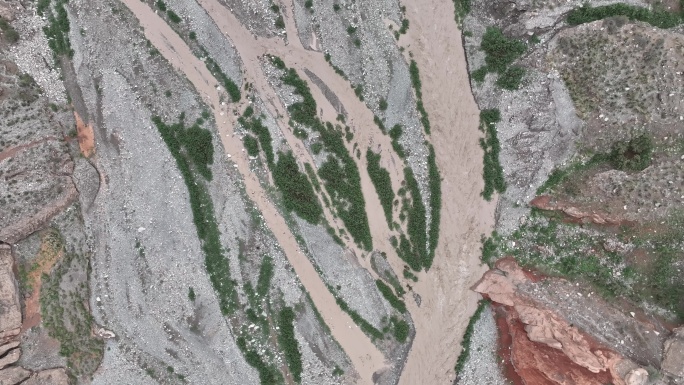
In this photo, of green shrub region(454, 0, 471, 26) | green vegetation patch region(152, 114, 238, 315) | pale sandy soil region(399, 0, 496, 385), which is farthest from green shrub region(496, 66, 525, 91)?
green vegetation patch region(152, 114, 238, 315)

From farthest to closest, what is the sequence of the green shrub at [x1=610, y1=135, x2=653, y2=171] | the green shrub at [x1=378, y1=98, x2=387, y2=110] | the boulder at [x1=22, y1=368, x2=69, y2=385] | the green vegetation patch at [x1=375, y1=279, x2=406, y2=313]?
the green shrub at [x1=378, y1=98, x2=387, y2=110], the green vegetation patch at [x1=375, y1=279, x2=406, y2=313], the boulder at [x1=22, y1=368, x2=69, y2=385], the green shrub at [x1=610, y1=135, x2=653, y2=171]

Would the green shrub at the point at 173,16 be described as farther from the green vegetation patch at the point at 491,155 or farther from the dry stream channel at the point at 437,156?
the green vegetation patch at the point at 491,155

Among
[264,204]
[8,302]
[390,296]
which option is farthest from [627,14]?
[8,302]

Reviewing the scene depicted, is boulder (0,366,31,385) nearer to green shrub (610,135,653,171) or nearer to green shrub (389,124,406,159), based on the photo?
green shrub (389,124,406,159)

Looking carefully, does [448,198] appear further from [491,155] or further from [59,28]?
[59,28]

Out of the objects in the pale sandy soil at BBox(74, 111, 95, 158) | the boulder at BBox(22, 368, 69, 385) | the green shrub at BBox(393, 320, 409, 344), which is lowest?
the boulder at BBox(22, 368, 69, 385)

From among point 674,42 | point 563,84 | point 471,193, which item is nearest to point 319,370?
point 471,193

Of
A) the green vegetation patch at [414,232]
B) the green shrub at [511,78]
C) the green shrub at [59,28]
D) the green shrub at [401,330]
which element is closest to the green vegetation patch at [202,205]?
the green shrub at [59,28]
